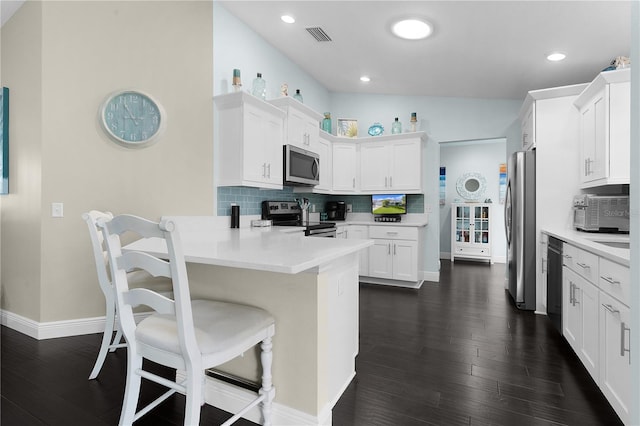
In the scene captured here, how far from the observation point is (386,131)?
17.4ft

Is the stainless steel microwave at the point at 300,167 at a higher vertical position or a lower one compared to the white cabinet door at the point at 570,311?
higher

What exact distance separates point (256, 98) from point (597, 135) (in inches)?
118

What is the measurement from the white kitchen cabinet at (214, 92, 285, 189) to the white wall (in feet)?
14.8

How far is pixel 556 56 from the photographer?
332cm

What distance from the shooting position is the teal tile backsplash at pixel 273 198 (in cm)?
355

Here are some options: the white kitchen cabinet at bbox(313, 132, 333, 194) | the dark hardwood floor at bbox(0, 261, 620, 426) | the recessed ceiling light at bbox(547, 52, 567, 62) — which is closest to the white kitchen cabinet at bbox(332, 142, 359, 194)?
the white kitchen cabinet at bbox(313, 132, 333, 194)

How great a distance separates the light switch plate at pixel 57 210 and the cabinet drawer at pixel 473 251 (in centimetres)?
645

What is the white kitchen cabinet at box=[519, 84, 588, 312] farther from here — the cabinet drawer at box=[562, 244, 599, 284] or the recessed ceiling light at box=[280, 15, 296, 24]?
the recessed ceiling light at box=[280, 15, 296, 24]

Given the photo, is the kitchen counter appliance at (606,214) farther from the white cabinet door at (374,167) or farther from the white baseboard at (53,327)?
the white baseboard at (53,327)

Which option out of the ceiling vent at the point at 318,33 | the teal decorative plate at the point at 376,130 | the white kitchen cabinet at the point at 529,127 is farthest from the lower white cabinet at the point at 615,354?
the teal decorative plate at the point at 376,130

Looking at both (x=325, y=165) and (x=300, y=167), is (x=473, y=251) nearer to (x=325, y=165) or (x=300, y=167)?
(x=325, y=165)

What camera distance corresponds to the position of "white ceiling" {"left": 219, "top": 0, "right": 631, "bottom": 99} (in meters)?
2.72

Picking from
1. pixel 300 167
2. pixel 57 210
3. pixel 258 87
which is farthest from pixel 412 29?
pixel 57 210

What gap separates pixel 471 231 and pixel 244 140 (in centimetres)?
531
